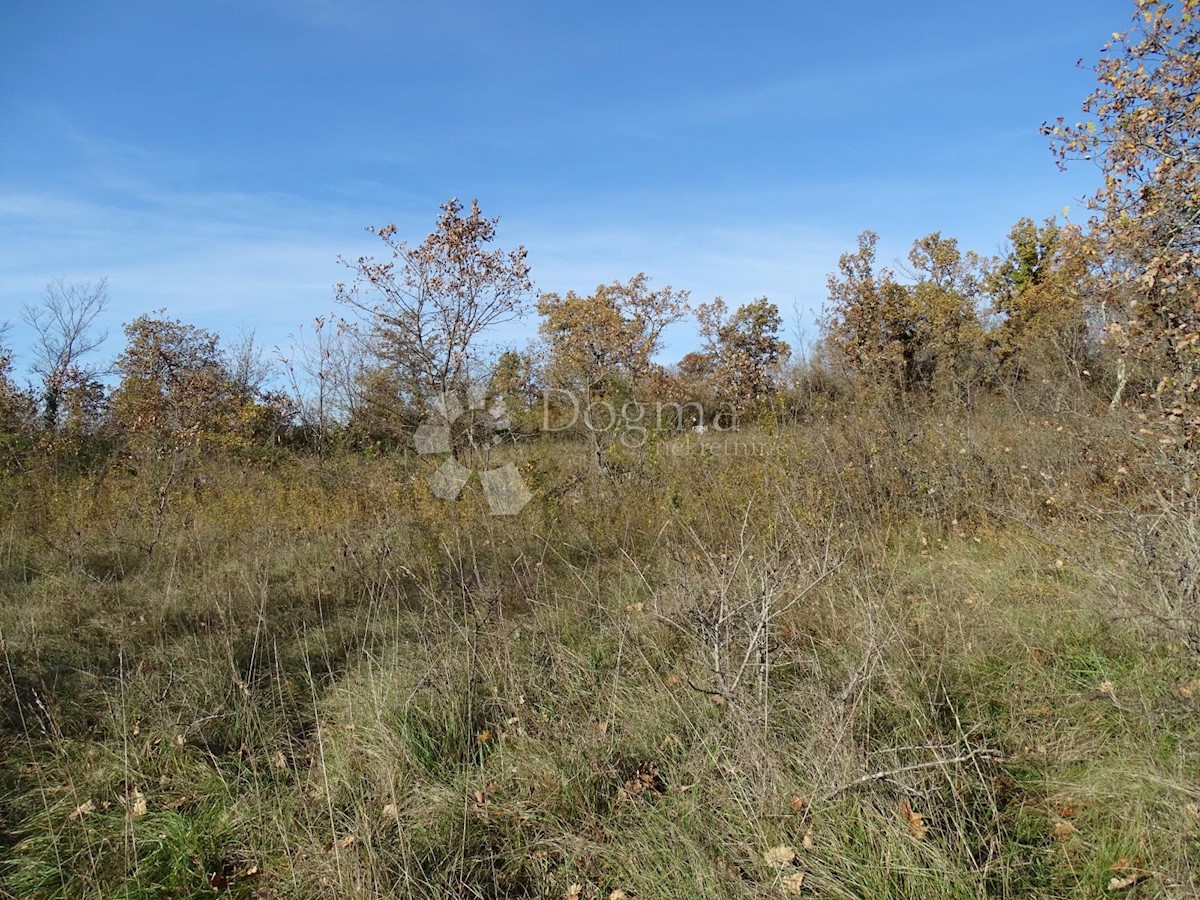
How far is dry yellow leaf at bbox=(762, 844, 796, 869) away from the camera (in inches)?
75.6

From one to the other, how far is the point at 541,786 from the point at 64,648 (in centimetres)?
316

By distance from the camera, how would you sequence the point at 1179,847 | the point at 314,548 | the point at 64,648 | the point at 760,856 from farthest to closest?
the point at 314,548 → the point at 64,648 → the point at 760,856 → the point at 1179,847

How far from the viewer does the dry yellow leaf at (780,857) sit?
1920mm

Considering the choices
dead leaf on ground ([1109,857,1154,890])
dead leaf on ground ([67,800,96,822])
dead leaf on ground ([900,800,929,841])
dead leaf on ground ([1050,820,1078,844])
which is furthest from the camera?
dead leaf on ground ([67,800,96,822])

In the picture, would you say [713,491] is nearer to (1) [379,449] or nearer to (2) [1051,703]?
(2) [1051,703]

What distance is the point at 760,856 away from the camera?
6.48ft

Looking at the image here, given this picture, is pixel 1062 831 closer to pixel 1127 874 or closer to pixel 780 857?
pixel 1127 874

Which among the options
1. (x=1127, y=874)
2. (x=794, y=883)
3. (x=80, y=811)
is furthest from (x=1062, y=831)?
(x=80, y=811)

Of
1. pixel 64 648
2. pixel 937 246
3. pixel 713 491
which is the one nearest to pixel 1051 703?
pixel 713 491

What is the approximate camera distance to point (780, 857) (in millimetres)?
1927

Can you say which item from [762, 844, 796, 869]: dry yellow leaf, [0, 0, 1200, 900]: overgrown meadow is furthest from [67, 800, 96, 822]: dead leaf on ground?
[762, 844, 796, 869]: dry yellow leaf

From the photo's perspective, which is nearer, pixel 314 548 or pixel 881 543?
pixel 881 543

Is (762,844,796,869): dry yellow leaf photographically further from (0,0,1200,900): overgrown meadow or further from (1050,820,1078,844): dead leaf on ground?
(1050,820,1078,844): dead leaf on ground

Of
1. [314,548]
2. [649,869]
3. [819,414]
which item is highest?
[819,414]
